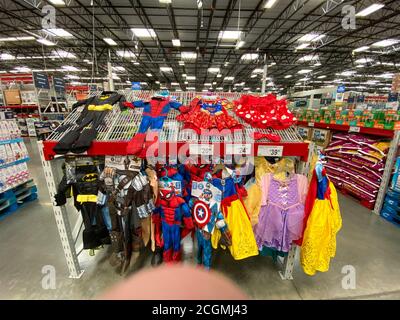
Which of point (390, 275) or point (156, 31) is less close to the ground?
point (156, 31)

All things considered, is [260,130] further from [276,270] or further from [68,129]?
[68,129]

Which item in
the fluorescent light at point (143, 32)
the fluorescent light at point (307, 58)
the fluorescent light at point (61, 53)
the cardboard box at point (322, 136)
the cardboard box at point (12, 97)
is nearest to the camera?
the cardboard box at point (322, 136)

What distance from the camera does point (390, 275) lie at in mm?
2059

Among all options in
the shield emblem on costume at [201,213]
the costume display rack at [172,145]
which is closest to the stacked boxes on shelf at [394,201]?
the costume display rack at [172,145]

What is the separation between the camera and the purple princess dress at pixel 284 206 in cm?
169

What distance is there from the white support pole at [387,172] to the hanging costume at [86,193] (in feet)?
14.0

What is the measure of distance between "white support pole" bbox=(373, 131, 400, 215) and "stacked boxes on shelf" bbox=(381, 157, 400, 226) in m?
0.09

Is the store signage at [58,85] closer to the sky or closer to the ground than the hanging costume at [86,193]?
closer to the sky

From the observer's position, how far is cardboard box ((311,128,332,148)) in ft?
15.2

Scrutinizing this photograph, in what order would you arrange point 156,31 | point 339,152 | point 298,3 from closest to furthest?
1. point 339,152
2. point 298,3
3. point 156,31

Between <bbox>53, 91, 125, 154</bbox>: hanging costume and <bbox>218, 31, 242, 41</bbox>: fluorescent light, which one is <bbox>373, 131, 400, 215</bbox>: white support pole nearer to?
<bbox>53, 91, 125, 154</bbox>: hanging costume

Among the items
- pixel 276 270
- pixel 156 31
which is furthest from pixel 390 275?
pixel 156 31

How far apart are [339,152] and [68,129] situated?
4.84m

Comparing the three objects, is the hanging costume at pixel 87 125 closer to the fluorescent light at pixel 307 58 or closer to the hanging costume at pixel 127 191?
the hanging costume at pixel 127 191
